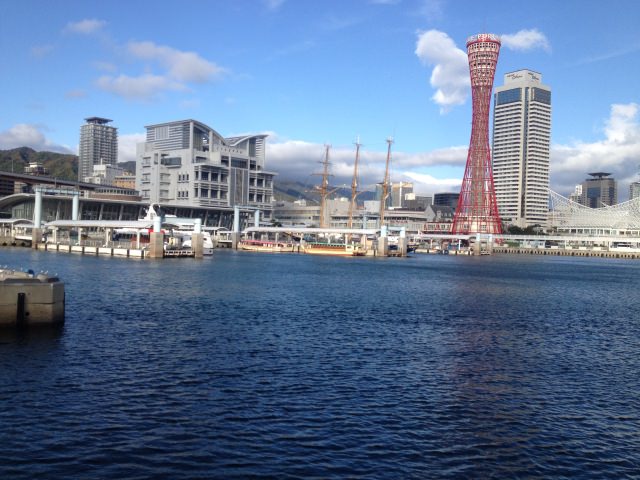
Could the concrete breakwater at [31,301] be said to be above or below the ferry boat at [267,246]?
below

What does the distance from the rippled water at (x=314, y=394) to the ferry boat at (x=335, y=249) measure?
78.2m

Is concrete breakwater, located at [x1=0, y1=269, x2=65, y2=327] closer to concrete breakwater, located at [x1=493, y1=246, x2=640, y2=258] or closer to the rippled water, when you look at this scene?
the rippled water

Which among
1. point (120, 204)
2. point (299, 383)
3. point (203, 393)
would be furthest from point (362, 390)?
point (120, 204)

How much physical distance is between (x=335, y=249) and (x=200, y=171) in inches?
2225

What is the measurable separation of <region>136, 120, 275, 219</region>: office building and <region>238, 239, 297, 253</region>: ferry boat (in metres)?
30.8

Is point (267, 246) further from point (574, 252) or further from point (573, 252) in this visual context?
point (574, 252)

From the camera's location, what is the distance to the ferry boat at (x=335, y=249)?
11294 centimetres

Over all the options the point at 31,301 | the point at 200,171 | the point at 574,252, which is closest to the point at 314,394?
the point at 31,301

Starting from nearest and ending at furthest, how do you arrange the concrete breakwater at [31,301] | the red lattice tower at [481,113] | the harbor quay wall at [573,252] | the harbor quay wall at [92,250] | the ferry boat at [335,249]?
1. the concrete breakwater at [31,301]
2. the harbor quay wall at [92,250]
3. the ferry boat at [335,249]
4. the red lattice tower at [481,113]
5. the harbor quay wall at [573,252]

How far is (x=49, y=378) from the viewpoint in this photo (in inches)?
696

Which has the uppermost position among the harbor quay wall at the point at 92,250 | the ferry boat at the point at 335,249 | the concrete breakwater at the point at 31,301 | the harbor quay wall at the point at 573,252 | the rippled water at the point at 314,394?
the harbor quay wall at the point at 573,252

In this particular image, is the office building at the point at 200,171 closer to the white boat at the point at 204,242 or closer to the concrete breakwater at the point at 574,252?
the white boat at the point at 204,242

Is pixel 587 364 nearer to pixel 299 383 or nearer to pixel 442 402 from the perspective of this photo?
pixel 442 402

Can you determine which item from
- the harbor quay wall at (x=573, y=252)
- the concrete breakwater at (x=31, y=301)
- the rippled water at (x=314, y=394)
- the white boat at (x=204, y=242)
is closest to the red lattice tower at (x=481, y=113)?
the harbor quay wall at (x=573, y=252)
